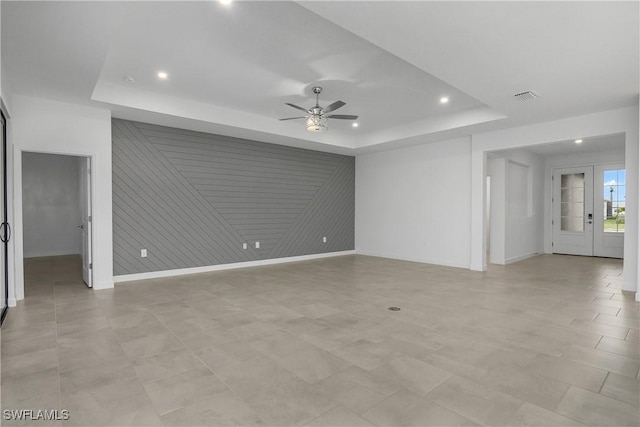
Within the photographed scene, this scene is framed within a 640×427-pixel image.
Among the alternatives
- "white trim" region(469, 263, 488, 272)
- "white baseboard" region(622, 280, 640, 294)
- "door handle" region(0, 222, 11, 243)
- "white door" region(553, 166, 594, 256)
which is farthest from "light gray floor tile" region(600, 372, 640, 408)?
"white door" region(553, 166, 594, 256)

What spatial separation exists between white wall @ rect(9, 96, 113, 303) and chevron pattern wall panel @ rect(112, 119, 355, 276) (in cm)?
36

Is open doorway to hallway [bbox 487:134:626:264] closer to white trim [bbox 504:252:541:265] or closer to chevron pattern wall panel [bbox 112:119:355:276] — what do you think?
white trim [bbox 504:252:541:265]

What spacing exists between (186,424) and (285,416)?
1.86ft

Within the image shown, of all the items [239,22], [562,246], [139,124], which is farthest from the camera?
[562,246]

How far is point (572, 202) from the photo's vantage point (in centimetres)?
917

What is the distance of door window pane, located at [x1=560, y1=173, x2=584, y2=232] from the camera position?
9.01 m

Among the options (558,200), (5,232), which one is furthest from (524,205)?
(5,232)

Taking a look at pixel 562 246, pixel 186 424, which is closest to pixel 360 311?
pixel 186 424

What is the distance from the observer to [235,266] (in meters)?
7.04

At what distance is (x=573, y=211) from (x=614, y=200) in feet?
2.95

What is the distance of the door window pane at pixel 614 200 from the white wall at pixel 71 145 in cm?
1114

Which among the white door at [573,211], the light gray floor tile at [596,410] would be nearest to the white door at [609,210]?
the white door at [573,211]

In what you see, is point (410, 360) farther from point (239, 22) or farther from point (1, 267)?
point (1, 267)

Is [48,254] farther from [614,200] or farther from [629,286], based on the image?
[614,200]
